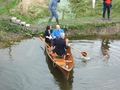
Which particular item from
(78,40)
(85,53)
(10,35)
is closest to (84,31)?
(78,40)

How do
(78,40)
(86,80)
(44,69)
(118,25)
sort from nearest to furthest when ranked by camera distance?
(86,80) → (44,69) → (78,40) → (118,25)

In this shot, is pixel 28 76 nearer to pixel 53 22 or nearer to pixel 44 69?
pixel 44 69

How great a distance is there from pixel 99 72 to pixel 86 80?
3.81 feet

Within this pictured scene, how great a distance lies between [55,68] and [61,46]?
66.6 inches

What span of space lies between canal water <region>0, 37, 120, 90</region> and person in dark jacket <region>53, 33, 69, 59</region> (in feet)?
3.67

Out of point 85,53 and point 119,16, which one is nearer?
point 85,53

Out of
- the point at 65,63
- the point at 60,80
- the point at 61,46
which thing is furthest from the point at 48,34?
the point at 60,80

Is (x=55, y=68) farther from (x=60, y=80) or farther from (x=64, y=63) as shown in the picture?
(x=60, y=80)

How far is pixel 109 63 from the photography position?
14.4 meters

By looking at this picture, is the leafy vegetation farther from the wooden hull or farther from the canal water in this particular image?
the wooden hull

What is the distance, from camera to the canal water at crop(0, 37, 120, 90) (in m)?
12.4

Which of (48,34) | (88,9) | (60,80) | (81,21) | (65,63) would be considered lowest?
(60,80)

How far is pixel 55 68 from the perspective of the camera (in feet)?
46.4

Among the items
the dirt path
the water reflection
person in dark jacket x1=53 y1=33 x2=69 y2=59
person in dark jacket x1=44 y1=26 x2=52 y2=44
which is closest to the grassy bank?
the dirt path
